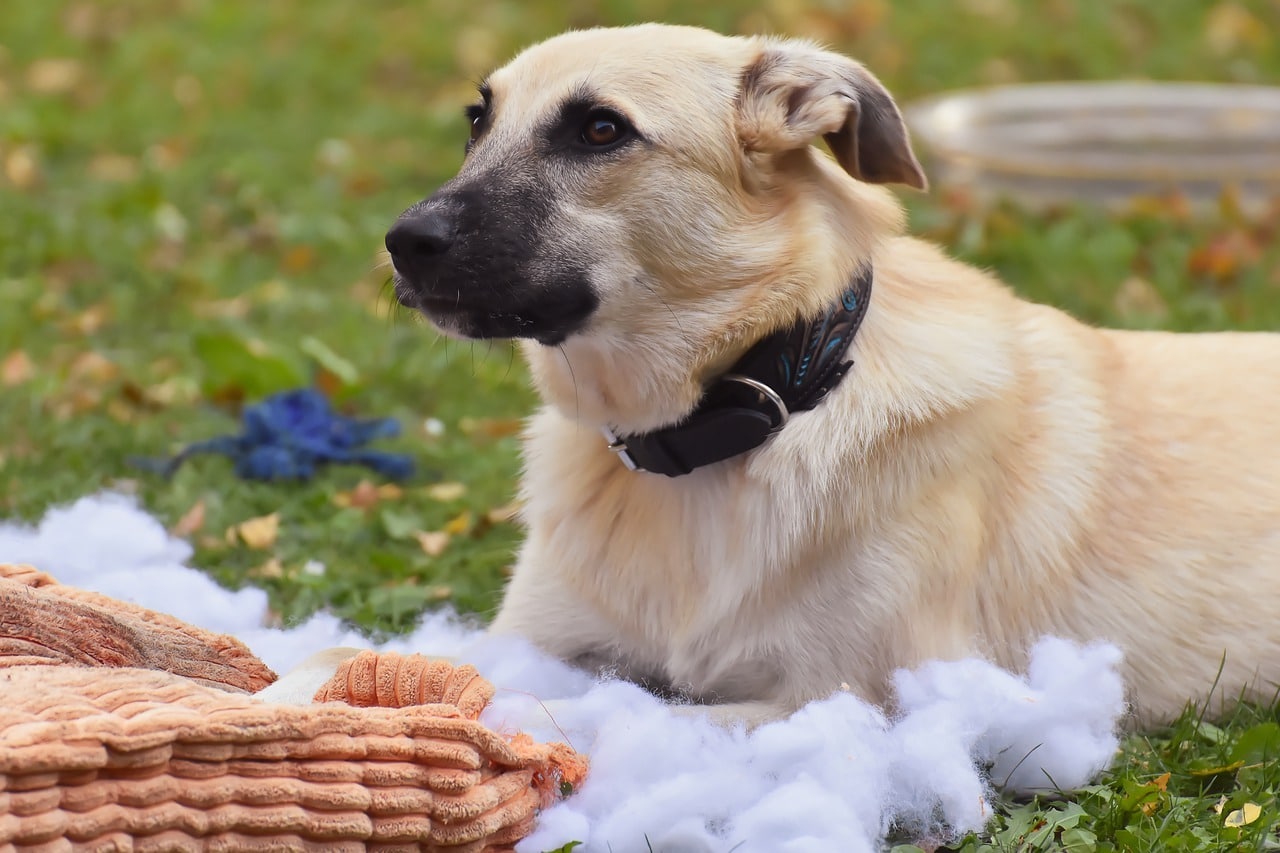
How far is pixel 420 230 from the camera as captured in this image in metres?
2.68

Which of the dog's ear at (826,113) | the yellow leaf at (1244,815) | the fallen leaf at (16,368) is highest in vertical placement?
the fallen leaf at (16,368)

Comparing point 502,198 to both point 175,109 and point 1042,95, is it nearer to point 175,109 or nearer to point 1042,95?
point 1042,95

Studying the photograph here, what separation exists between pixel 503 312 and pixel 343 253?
4.09 meters

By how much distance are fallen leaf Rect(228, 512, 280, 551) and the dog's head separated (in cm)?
135

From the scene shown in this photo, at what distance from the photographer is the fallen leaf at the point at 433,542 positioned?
3963mm

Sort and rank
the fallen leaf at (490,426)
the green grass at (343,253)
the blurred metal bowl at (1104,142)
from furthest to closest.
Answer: the blurred metal bowl at (1104,142) → the fallen leaf at (490,426) → the green grass at (343,253)

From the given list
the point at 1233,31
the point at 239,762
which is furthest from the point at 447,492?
the point at 1233,31

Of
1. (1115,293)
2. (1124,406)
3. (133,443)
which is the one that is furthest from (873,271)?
(1115,293)

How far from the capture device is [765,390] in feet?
9.08

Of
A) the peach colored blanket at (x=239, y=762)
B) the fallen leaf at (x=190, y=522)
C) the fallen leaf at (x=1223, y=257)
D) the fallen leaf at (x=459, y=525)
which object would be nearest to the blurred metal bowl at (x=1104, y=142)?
the fallen leaf at (x=1223, y=257)

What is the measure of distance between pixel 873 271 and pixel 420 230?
95 cm

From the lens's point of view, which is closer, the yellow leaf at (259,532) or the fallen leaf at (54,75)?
the yellow leaf at (259,532)

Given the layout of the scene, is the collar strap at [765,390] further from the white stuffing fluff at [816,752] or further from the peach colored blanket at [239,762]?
the peach colored blanket at [239,762]

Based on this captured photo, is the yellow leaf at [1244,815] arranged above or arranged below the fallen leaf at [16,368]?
below
